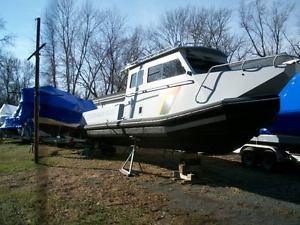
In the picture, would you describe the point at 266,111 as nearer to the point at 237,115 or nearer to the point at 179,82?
the point at 237,115

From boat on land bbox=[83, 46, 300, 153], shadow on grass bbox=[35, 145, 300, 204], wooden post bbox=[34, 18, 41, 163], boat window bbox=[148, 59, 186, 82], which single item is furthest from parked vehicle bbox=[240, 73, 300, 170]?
wooden post bbox=[34, 18, 41, 163]

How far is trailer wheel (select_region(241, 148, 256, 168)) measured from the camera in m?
13.2

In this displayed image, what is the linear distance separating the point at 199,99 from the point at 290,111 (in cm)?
344

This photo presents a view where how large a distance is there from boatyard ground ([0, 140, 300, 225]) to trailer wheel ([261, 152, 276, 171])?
220mm

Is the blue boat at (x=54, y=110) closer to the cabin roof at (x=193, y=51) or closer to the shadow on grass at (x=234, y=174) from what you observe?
the shadow on grass at (x=234, y=174)

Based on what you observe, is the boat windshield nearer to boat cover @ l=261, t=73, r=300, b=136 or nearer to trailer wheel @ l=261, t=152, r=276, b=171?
boat cover @ l=261, t=73, r=300, b=136

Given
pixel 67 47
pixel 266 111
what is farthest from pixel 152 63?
pixel 67 47

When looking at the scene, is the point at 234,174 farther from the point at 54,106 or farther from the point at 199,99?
the point at 54,106

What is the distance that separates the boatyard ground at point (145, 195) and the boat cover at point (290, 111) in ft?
4.21

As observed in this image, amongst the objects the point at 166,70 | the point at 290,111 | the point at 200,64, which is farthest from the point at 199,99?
the point at 290,111

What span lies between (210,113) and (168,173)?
2.95 m

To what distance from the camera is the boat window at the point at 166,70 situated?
10789mm

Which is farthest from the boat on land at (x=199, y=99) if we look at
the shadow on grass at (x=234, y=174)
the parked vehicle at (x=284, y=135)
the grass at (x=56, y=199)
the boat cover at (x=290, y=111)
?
the grass at (x=56, y=199)

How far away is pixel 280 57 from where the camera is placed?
9.43 metres
